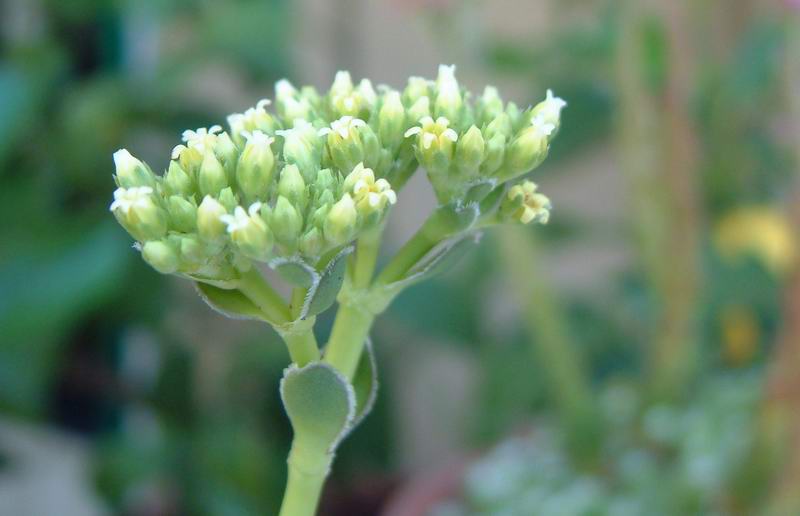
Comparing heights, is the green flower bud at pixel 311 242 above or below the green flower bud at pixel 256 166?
below

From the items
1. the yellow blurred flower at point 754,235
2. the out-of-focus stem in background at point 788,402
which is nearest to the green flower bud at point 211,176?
the out-of-focus stem in background at point 788,402

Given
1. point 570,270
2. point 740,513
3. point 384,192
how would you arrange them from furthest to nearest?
point 570,270 → point 740,513 → point 384,192

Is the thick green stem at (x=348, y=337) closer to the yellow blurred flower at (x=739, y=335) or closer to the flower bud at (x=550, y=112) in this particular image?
the flower bud at (x=550, y=112)

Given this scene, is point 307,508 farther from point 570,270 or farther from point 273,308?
point 570,270

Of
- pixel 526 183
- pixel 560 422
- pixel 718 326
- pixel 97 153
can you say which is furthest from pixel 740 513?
pixel 97 153

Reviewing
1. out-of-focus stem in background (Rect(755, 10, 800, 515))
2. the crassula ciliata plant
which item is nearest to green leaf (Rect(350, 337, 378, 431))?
the crassula ciliata plant

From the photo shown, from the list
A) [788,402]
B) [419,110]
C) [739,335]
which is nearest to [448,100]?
[419,110]
